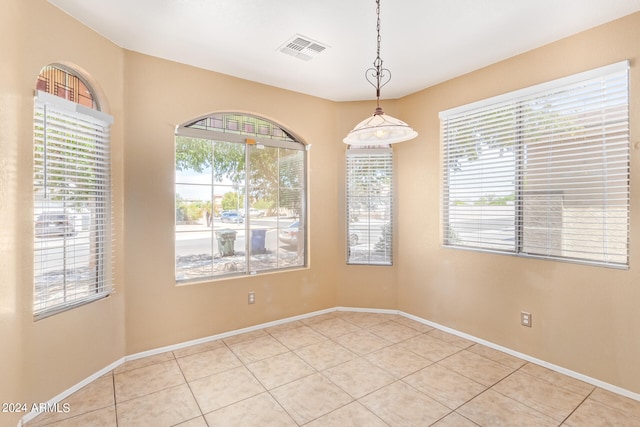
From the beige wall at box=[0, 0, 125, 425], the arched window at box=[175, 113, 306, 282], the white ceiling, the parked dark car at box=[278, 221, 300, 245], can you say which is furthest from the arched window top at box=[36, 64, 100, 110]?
the parked dark car at box=[278, 221, 300, 245]

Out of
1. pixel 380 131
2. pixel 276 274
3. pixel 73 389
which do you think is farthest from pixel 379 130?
pixel 73 389

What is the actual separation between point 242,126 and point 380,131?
1.83 meters

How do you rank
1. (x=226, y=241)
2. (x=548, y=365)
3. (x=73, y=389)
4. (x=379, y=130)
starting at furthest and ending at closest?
Answer: (x=226, y=241) < (x=548, y=365) < (x=73, y=389) < (x=379, y=130)

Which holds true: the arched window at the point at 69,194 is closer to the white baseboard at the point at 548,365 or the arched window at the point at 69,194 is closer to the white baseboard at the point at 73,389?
the white baseboard at the point at 73,389

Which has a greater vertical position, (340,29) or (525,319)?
(340,29)

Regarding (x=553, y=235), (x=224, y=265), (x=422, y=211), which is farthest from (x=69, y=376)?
(x=553, y=235)

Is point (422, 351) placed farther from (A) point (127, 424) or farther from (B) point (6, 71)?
(B) point (6, 71)

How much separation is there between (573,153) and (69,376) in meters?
4.30

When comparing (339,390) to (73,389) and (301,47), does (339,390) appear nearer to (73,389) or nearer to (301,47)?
(73,389)

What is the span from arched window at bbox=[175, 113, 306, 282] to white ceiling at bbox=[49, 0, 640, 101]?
2.29ft

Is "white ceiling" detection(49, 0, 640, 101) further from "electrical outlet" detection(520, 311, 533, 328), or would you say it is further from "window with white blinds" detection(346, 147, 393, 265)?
"electrical outlet" detection(520, 311, 533, 328)

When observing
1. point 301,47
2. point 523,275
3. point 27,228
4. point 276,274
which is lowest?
point 276,274

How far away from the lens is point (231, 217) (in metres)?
3.36

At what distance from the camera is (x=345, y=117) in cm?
404
